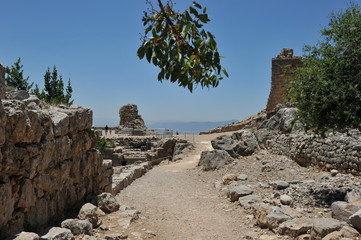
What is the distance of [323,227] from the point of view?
611cm

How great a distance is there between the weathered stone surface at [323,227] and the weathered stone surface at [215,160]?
33.5 ft

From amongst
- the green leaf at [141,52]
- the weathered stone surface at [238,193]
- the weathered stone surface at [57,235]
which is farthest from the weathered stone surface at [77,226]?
the weathered stone surface at [238,193]

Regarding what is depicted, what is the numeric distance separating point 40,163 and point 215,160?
11.7 metres

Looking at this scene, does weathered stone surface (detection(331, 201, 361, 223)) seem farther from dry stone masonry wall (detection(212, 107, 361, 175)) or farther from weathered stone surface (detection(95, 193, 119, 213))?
weathered stone surface (detection(95, 193, 119, 213))

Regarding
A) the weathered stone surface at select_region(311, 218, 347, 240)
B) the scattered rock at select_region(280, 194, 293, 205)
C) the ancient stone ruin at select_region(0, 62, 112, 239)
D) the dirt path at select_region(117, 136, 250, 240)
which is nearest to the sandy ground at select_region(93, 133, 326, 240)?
the dirt path at select_region(117, 136, 250, 240)

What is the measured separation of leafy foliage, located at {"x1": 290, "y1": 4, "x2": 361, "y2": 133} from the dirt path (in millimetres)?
3501

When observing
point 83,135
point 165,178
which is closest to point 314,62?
point 83,135

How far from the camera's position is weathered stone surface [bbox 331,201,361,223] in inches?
267

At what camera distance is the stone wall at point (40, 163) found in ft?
16.9

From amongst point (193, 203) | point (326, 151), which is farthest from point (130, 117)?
point (193, 203)

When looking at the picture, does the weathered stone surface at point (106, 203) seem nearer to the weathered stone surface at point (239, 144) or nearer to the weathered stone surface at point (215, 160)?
the weathered stone surface at point (215, 160)

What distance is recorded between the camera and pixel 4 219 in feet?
16.1

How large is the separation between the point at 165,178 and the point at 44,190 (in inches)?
416

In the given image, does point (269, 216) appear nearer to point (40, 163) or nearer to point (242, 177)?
point (40, 163)
